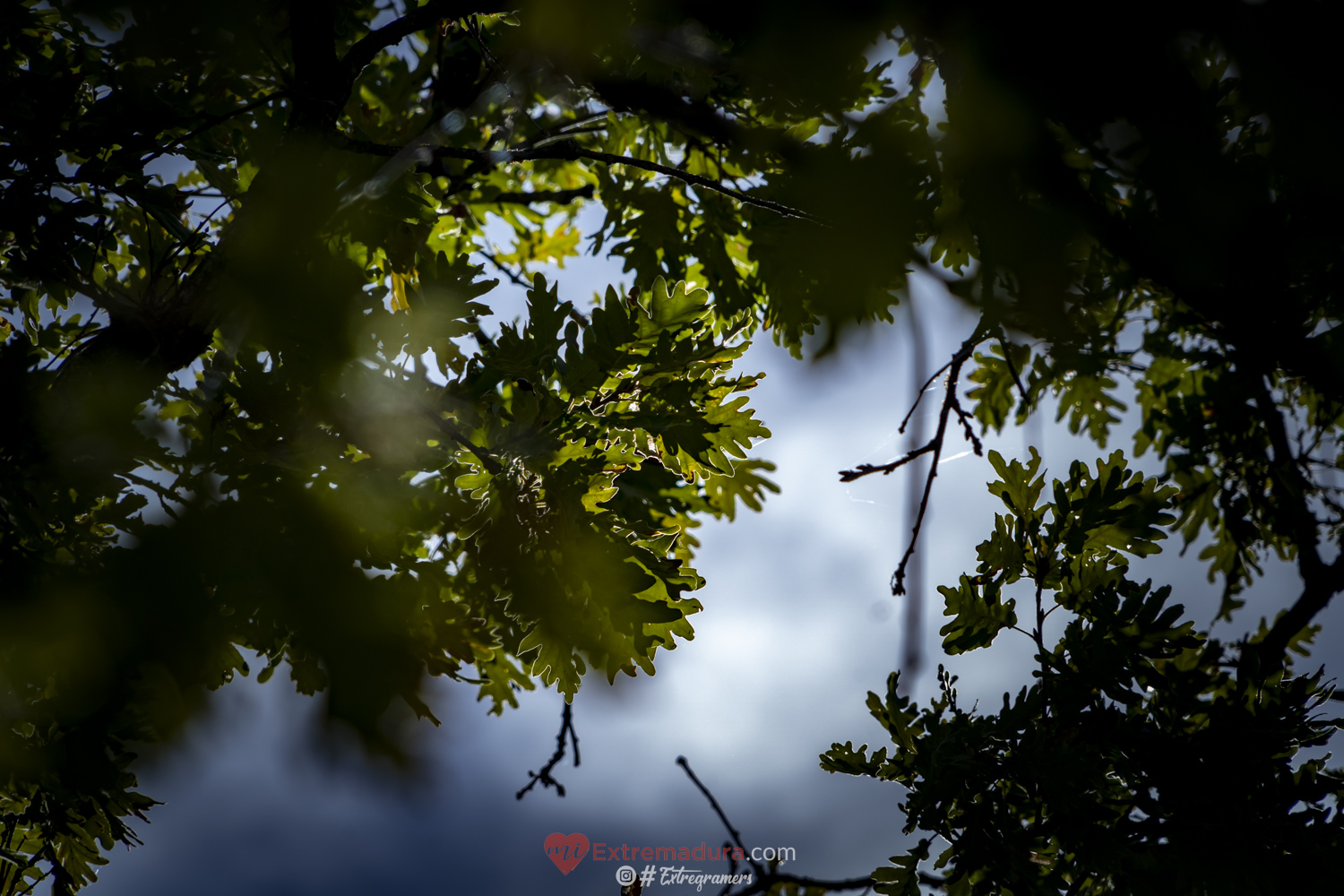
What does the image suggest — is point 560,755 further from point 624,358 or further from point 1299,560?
point 1299,560

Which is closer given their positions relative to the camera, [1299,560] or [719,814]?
[719,814]

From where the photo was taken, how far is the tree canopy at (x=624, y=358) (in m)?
0.66

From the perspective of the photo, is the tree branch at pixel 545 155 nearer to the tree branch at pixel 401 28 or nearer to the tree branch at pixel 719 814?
the tree branch at pixel 401 28

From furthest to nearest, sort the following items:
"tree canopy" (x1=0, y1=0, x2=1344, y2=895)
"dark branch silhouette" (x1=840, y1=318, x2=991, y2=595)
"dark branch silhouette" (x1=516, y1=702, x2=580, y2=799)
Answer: "dark branch silhouette" (x1=516, y1=702, x2=580, y2=799) < "dark branch silhouette" (x1=840, y1=318, x2=991, y2=595) < "tree canopy" (x1=0, y1=0, x2=1344, y2=895)

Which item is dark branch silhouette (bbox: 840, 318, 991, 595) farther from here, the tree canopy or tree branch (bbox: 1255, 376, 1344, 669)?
tree branch (bbox: 1255, 376, 1344, 669)

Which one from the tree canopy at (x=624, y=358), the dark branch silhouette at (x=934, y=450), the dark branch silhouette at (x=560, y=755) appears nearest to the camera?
the tree canopy at (x=624, y=358)

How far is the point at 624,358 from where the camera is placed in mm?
1988

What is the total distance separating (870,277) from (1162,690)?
7.12 feet

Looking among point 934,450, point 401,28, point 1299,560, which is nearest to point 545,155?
point 401,28

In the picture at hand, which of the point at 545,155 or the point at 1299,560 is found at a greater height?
the point at 1299,560

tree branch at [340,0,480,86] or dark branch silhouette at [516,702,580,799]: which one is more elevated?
tree branch at [340,0,480,86]

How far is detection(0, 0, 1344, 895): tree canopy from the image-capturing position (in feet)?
2.16

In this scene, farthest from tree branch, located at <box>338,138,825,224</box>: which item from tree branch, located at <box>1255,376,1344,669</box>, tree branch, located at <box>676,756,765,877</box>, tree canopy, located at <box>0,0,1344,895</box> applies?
tree branch, located at <box>1255,376,1344,669</box>

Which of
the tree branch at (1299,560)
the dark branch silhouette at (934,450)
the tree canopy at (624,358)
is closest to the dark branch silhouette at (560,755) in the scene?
the tree canopy at (624,358)
